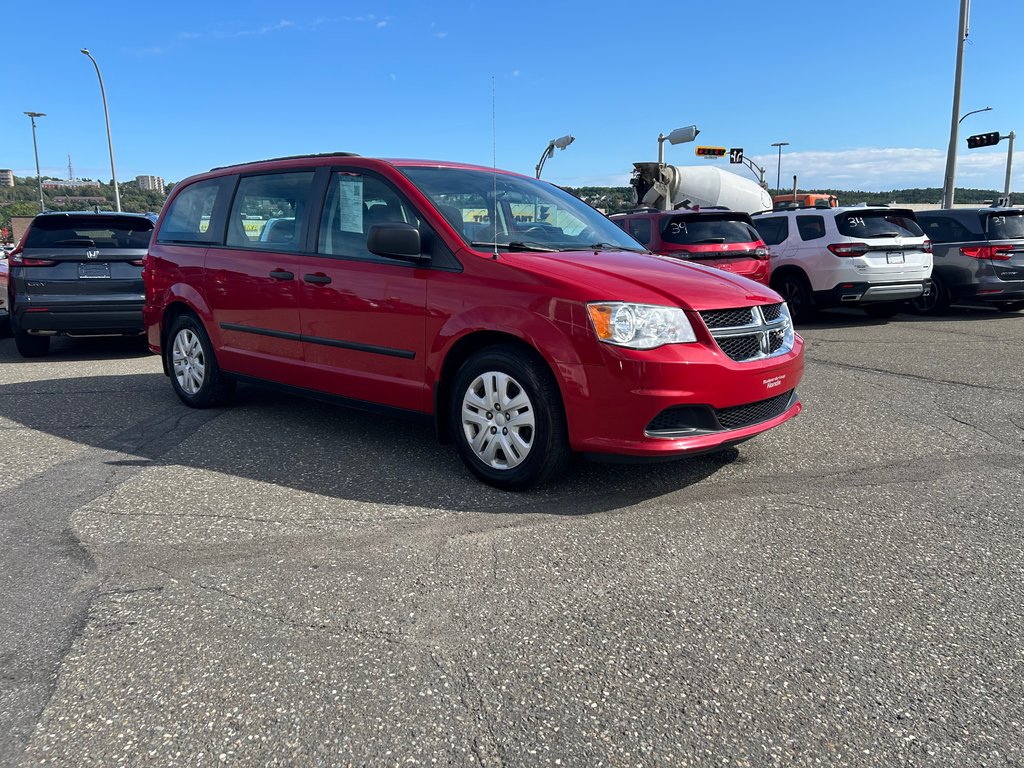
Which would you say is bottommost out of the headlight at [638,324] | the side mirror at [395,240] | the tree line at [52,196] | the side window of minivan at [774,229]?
the headlight at [638,324]

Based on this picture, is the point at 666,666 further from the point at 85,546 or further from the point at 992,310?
the point at 992,310

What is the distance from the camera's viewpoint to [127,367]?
8094mm

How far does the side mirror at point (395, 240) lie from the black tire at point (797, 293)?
8.09 metres

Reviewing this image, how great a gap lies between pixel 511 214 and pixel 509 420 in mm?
1419

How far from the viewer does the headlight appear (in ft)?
12.1

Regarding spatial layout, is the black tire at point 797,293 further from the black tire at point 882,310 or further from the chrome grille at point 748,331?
the chrome grille at point 748,331

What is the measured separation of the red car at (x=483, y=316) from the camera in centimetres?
376

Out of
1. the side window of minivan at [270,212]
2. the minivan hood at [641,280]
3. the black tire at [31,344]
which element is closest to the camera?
the minivan hood at [641,280]

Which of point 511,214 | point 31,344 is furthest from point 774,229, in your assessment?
point 31,344

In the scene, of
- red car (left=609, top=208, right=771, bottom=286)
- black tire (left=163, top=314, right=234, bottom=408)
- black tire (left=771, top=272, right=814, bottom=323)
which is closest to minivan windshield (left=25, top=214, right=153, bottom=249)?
black tire (left=163, top=314, right=234, bottom=408)

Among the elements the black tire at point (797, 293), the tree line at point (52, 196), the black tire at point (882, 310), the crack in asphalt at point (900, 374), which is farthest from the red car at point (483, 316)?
the tree line at point (52, 196)

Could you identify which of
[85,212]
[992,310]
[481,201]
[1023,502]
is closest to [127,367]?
[85,212]

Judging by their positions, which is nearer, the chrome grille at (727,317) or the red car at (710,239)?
the chrome grille at (727,317)

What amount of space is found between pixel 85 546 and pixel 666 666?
2.55 metres
